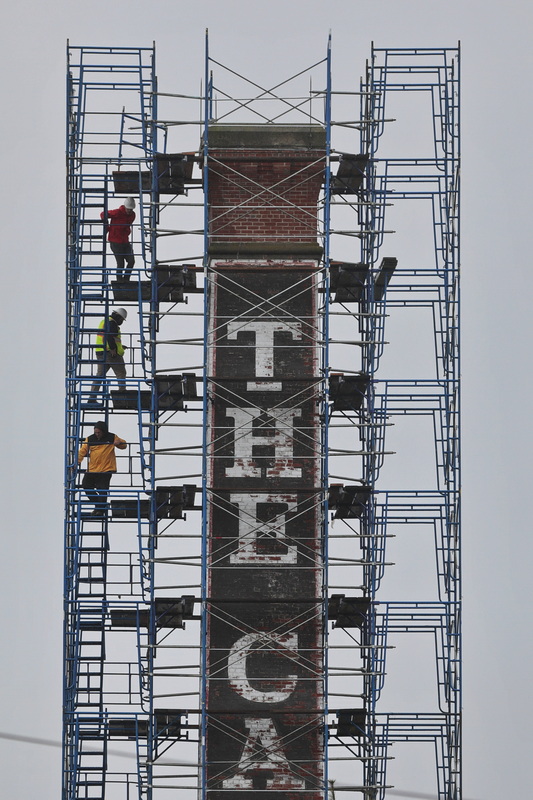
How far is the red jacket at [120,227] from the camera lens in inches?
1578

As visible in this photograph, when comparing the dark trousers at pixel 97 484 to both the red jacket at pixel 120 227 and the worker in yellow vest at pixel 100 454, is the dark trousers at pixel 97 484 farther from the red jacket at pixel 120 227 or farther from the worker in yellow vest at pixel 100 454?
the red jacket at pixel 120 227

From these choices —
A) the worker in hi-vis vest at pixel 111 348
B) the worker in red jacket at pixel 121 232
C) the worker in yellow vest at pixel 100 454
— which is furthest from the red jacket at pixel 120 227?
the worker in yellow vest at pixel 100 454

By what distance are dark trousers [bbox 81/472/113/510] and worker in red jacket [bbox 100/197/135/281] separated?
3.75m

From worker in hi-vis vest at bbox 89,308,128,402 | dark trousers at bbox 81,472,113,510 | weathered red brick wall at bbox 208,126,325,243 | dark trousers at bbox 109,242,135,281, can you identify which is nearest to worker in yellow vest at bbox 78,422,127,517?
dark trousers at bbox 81,472,113,510

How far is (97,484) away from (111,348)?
8.44 feet

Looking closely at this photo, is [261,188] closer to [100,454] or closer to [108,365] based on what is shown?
[108,365]

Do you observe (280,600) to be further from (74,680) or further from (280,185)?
(280,185)

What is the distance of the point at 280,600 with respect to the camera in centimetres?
3784

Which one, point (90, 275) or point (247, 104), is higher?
point (247, 104)

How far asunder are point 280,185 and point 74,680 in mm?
9913

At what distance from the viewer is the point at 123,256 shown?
40312mm

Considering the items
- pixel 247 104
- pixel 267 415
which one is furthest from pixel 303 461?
pixel 247 104

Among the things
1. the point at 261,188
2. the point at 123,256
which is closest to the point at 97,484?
the point at 123,256

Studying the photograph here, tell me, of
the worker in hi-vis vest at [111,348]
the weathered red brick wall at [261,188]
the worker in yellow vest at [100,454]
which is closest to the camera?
the weathered red brick wall at [261,188]
